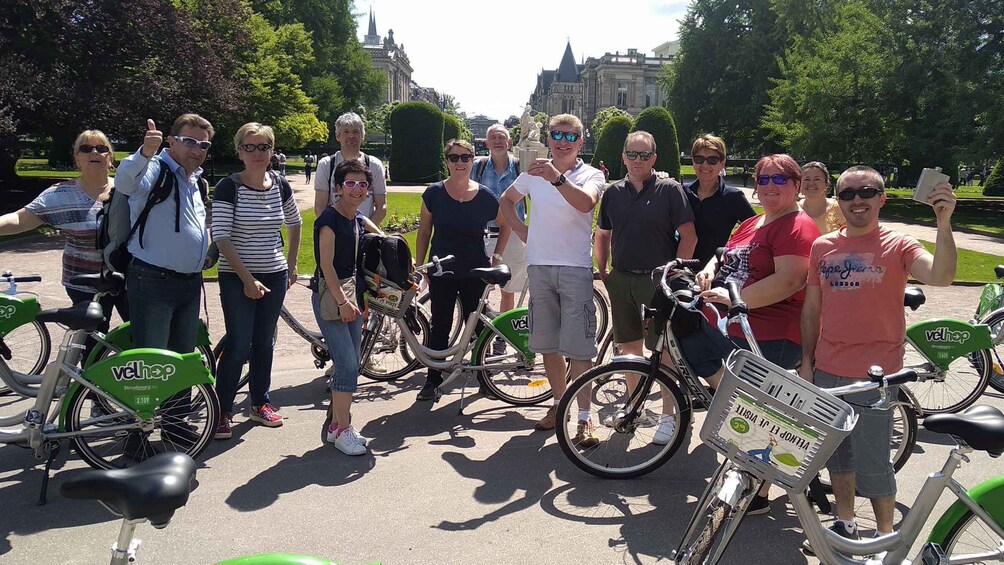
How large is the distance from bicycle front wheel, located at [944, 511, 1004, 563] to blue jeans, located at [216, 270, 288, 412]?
163 inches

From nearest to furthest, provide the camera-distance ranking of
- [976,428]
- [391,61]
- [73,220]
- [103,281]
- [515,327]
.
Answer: [976,428]
[103,281]
[73,220]
[515,327]
[391,61]

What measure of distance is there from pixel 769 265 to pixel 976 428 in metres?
1.64

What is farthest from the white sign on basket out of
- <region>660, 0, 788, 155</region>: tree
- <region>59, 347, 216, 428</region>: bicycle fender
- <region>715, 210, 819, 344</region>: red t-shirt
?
<region>660, 0, 788, 155</region>: tree

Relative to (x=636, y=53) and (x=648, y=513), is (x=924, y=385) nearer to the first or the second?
(x=648, y=513)

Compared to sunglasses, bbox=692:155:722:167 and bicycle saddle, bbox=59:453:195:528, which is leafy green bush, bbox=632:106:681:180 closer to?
sunglasses, bbox=692:155:722:167

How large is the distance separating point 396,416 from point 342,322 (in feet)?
3.95

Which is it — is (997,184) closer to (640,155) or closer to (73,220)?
(640,155)

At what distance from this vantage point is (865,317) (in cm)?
321

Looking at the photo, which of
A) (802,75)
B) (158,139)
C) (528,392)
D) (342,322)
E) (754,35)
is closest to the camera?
(158,139)

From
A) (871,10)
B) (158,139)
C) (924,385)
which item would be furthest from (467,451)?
(871,10)

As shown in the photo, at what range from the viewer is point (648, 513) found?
13.0 feet

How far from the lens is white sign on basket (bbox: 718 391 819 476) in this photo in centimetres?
245

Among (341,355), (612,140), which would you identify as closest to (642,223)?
(341,355)

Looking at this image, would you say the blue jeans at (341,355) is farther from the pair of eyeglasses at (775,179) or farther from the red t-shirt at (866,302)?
the red t-shirt at (866,302)
